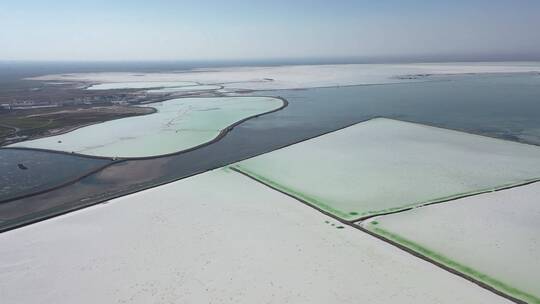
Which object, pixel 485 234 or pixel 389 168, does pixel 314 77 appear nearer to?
pixel 389 168

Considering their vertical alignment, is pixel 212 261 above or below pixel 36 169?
below

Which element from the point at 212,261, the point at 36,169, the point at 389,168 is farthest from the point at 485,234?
the point at 36,169

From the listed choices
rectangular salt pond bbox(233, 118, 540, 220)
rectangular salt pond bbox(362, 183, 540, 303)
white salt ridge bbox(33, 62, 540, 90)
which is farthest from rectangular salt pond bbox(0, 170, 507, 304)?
white salt ridge bbox(33, 62, 540, 90)

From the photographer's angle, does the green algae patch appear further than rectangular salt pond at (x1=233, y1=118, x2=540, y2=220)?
No

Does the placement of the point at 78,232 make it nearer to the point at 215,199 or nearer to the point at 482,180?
the point at 215,199

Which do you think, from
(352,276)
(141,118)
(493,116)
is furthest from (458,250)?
(141,118)

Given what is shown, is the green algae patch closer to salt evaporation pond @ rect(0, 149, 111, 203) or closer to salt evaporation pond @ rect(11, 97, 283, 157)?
salt evaporation pond @ rect(11, 97, 283, 157)

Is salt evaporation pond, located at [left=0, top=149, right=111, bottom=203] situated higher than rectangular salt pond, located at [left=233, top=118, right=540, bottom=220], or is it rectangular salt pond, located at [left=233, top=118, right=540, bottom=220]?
rectangular salt pond, located at [left=233, top=118, right=540, bottom=220]
